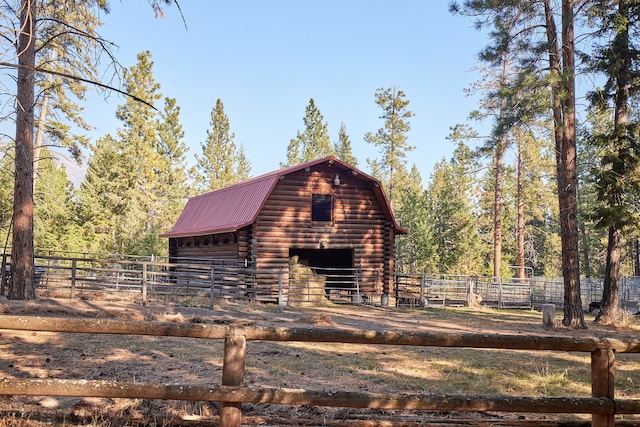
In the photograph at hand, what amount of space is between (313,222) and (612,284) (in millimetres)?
11719

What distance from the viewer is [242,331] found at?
149 inches

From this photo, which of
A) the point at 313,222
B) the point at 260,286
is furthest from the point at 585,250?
the point at 260,286

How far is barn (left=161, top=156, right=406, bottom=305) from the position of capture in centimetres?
2200

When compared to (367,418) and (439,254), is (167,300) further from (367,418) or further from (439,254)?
(439,254)

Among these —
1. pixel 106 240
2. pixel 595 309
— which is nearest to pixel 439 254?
pixel 595 309

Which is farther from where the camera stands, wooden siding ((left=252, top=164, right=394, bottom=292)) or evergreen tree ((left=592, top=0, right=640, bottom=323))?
wooden siding ((left=252, top=164, right=394, bottom=292))

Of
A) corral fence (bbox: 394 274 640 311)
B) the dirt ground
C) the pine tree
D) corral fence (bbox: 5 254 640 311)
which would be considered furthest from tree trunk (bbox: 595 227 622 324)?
the pine tree

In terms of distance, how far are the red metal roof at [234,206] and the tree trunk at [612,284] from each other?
9.21 m

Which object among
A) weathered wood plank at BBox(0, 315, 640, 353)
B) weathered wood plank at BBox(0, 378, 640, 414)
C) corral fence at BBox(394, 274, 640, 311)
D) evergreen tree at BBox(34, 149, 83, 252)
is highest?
evergreen tree at BBox(34, 149, 83, 252)

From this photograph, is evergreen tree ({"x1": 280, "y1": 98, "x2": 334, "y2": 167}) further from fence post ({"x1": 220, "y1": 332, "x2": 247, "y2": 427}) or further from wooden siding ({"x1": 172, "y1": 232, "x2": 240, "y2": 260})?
fence post ({"x1": 220, "y1": 332, "x2": 247, "y2": 427})

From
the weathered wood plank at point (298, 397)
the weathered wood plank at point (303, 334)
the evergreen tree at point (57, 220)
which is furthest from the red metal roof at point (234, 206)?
the weathered wood plank at point (298, 397)

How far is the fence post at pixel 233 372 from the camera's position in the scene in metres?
3.72

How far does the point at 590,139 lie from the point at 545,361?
10.8 metres

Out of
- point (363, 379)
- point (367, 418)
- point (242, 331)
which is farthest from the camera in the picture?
point (363, 379)
